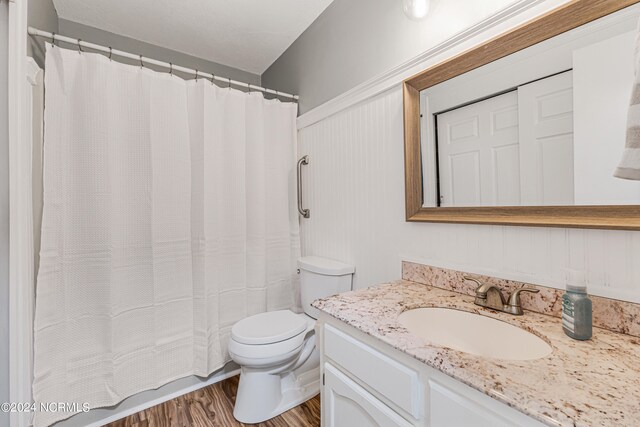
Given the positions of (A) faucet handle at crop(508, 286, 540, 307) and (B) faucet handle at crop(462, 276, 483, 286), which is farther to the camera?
(B) faucet handle at crop(462, 276, 483, 286)

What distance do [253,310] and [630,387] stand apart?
1.81 m

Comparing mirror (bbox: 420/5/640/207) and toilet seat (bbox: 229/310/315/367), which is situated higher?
mirror (bbox: 420/5/640/207)

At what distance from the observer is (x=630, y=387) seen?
1.78 feet

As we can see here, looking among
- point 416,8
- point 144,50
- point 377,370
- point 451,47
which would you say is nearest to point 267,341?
point 377,370

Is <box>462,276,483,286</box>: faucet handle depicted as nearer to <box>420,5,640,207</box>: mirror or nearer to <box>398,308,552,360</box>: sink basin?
<box>398,308,552,360</box>: sink basin

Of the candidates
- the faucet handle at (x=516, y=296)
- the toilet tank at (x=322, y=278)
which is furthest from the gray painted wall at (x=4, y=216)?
the faucet handle at (x=516, y=296)

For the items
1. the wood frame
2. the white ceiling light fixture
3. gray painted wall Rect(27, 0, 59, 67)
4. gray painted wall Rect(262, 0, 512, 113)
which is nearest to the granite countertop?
the wood frame

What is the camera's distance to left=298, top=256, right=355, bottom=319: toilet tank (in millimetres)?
1658

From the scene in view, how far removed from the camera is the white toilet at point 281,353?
4.81 ft

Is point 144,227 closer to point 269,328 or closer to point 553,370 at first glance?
point 269,328

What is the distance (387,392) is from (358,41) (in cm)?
167

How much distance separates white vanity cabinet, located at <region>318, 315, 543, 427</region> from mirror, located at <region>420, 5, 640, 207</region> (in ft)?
2.19

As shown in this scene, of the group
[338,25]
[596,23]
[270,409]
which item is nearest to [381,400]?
[270,409]

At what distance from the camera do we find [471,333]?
96cm
